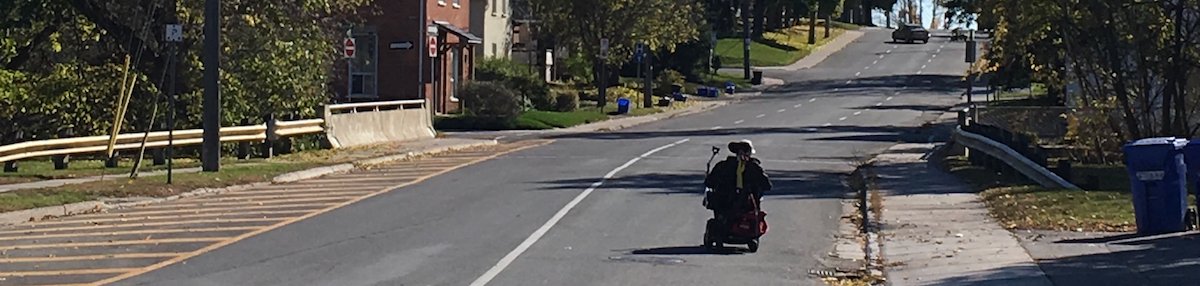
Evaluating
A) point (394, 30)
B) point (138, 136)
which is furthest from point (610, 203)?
point (394, 30)

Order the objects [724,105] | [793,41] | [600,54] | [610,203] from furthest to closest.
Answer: [793,41]
[724,105]
[600,54]
[610,203]

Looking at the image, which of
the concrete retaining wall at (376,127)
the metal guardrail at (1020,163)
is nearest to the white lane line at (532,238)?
the metal guardrail at (1020,163)

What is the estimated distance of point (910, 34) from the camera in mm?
109562

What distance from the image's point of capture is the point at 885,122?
164 feet

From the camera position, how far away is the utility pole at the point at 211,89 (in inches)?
955

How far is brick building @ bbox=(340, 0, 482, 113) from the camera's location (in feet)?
157

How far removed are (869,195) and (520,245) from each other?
8.21m

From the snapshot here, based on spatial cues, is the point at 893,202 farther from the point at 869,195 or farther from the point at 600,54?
the point at 600,54

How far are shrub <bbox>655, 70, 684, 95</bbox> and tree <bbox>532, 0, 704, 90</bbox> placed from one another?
27.3 ft

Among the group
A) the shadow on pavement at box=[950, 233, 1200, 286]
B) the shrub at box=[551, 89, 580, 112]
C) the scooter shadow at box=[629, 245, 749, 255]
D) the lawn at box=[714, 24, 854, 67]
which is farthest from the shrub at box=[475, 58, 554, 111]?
the shadow on pavement at box=[950, 233, 1200, 286]

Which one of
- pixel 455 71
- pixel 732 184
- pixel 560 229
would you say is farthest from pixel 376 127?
pixel 732 184

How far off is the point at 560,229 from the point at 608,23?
40.7 m

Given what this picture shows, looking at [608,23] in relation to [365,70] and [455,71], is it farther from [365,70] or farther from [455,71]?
[365,70]

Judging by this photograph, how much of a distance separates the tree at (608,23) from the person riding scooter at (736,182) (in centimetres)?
4027
